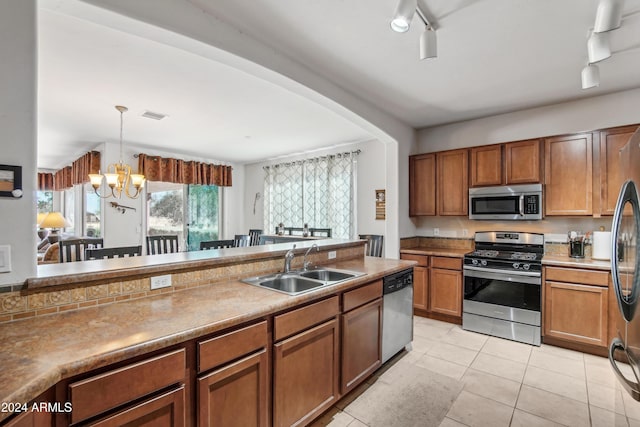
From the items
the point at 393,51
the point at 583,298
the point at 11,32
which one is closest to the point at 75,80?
the point at 11,32

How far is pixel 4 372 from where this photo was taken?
0.90 m

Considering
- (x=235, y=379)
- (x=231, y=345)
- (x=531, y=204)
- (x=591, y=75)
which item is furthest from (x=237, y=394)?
(x=531, y=204)

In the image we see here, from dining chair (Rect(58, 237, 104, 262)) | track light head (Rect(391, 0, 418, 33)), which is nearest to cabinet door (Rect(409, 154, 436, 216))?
track light head (Rect(391, 0, 418, 33))

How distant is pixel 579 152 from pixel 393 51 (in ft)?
7.84

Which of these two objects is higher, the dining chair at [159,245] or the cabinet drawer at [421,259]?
the dining chair at [159,245]

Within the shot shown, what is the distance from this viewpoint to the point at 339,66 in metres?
2.69

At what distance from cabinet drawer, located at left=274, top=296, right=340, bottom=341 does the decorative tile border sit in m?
0.62

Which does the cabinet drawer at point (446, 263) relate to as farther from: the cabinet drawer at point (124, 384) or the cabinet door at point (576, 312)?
the cabinet drawer at point (124, 384)

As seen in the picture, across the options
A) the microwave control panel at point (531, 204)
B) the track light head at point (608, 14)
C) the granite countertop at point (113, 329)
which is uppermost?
the track light head at point (608, 14)

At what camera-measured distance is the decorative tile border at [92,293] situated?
130 centimetres

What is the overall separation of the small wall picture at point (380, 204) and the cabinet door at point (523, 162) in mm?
1783

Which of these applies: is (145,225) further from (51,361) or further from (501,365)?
(501,365)

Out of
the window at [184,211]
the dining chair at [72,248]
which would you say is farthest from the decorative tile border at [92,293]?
the window at [184,211]

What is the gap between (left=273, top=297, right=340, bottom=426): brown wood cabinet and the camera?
5.39 feet
